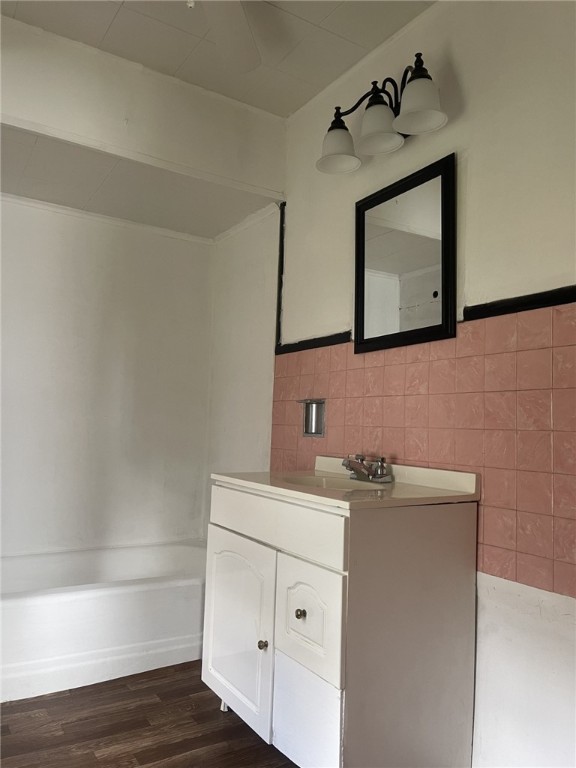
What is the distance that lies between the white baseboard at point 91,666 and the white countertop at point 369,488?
32.7 inches

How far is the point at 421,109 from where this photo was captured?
5.39 feet

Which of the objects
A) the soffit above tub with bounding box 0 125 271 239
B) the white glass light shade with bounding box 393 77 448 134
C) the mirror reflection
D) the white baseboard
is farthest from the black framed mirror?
the white baseboard

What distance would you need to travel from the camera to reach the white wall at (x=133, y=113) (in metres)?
2.03

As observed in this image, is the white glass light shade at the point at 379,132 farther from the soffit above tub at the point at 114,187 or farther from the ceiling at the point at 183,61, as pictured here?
the soffit above tub at the point at 114,187

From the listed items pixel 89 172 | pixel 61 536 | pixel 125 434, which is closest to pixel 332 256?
pixel 89 172

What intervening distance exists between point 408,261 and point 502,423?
65cm

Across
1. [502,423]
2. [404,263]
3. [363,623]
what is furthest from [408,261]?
[363,623]

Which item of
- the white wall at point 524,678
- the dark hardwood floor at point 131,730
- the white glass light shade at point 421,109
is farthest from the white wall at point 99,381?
the white wall at point 524,678

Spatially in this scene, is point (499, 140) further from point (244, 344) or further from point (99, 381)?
point (99, 381)

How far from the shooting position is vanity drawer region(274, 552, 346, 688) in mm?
1338

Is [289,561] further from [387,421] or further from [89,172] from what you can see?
[89,172]

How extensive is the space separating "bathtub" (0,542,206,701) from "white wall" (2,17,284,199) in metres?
1.71

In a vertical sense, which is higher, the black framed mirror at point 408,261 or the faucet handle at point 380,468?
the black framed mirror at point 408,261

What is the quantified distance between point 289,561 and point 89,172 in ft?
5.98
